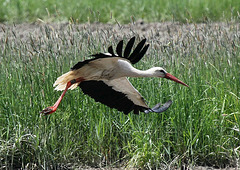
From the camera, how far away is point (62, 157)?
234 inches

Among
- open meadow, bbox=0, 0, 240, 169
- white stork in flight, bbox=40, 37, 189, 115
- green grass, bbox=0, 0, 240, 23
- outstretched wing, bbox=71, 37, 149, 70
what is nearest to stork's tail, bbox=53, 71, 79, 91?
white stork in flight, bbox=40, 37, 189, 115

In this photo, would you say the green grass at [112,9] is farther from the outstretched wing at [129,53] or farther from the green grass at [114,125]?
the outstretched wing at [129,53]

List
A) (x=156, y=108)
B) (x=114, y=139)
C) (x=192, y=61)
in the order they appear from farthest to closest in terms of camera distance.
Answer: (x=192, y=61) < (x=114, y=139) < (x=156, y=108)

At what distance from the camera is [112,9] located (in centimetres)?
1226

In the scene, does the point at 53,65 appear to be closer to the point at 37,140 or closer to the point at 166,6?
the point at 37,140

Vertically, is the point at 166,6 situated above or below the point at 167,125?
above

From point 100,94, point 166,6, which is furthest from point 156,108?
point 166,6

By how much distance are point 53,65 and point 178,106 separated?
1.59m

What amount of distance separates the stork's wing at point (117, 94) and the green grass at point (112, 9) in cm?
541

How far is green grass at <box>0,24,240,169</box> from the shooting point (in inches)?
231

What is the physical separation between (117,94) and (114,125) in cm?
35

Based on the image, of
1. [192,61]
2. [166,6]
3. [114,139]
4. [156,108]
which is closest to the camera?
[156,108]

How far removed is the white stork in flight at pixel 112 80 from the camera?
544 centimetres

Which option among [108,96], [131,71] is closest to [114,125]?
[108,96]
